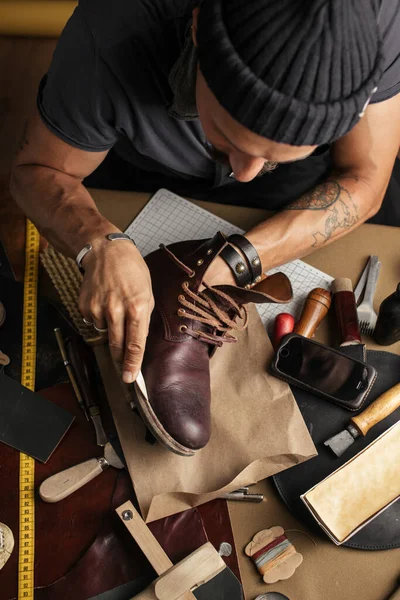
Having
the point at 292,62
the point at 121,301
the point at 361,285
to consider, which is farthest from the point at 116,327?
the point at 361,285

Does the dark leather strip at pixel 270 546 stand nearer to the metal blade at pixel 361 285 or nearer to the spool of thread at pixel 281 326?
the spool of thread at pixel 281 326

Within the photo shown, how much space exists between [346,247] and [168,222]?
0.40 metres

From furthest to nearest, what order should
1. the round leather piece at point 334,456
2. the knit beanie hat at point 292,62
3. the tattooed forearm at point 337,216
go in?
the tattooed forearm at point 337,216 < the round leather piece at point 334,456 < the knit beanie hat at point 292,62

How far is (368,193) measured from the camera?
1.24 meters

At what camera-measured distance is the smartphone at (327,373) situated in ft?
3.54

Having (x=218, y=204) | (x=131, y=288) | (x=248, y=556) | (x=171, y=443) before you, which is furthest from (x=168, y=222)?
(x=248, y=556)

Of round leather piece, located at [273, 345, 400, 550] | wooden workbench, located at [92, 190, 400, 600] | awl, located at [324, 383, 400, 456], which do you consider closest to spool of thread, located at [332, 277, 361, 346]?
round leather piece, located at [273, 345, 400, 550]

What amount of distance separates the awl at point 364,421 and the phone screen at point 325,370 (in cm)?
4

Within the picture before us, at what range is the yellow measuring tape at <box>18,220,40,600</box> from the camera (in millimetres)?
965

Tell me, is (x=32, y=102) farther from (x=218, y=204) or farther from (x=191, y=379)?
(x=191, y=379)

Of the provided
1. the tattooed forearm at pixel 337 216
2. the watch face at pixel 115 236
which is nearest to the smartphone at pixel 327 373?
the tattooed forearm at pixel 337 216

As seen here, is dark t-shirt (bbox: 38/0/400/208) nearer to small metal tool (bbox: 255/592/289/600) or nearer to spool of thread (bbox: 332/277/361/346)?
spool of thread (bbox: 332/277/361/346)

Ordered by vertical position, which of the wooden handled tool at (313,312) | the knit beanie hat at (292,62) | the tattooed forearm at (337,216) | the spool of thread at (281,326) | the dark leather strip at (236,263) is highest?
the knit beanie hat at (292,62)

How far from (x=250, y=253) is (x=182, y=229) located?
24 cm
